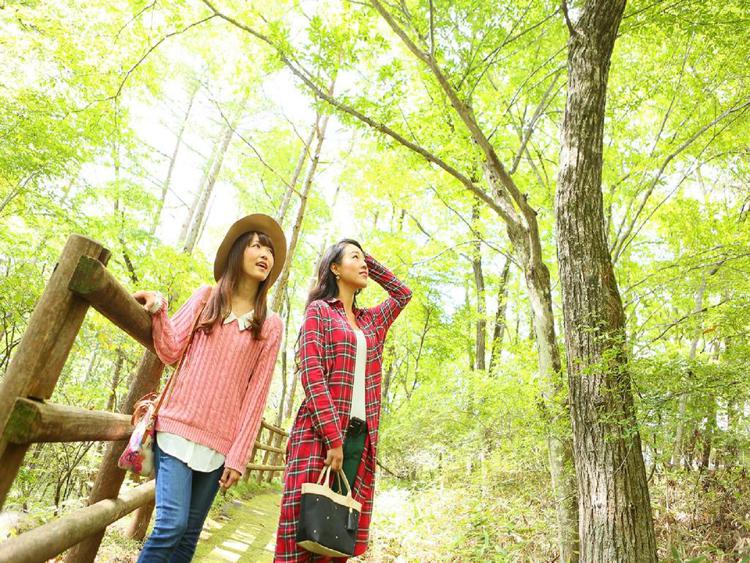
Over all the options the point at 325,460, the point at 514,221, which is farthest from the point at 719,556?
the point at 325,460

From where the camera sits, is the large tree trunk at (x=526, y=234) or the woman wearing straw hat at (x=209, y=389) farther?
the large tree trunk at (x=526, y=234)

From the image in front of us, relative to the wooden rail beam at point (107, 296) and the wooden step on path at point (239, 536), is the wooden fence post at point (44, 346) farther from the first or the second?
the wooden step on path at point (239, 536)

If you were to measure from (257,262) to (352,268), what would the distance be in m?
0.58

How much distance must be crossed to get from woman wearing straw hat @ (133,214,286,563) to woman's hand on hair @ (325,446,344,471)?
0.36 metres

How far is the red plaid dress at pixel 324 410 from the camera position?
7.09 feet

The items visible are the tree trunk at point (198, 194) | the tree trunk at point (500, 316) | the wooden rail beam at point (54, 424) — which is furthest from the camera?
the tree trunk at point (198, 194)

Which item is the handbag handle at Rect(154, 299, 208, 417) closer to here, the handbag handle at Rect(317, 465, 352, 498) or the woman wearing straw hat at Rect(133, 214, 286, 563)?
the woman wearing straw hat at Rect(133, 214, 286, 563)

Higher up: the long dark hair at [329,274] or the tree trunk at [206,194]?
the tree trunk at [206,194]

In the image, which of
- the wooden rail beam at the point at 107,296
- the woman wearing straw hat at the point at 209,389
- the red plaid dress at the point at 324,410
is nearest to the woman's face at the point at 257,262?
the woman wearing straw hat at the point at 209,389

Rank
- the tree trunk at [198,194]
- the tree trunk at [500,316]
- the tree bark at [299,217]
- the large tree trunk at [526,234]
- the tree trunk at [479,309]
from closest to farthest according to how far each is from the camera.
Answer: the large tree trunk at [526,234] → the tree bark at [299,217] → the tree trunk at [479,309] → the tree trunk at [500,316] → the tree trunk at [198,194]

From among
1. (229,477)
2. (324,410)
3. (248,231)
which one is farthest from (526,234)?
(229,477)

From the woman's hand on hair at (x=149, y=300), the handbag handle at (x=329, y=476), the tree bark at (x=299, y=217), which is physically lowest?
the handbag handle at (x=329, y=476)

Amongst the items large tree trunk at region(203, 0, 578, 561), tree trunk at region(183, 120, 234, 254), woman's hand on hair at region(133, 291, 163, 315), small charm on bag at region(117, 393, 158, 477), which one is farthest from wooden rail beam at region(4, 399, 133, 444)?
tree trunk at region(183, 120, 234, 254)

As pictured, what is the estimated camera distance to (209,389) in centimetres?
202
